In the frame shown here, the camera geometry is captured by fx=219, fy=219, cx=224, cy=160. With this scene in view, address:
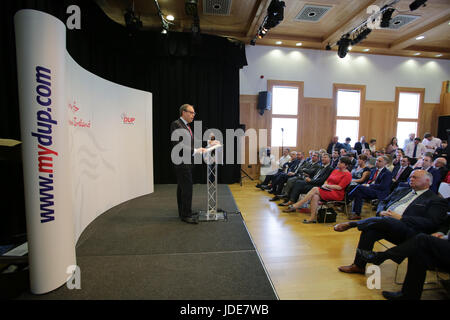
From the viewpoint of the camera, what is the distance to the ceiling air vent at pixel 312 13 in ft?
18.7

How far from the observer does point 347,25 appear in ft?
21.0

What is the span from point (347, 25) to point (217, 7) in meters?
3.84

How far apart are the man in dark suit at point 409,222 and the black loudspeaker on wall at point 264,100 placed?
545 centimetres

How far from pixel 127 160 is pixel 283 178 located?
3.56m

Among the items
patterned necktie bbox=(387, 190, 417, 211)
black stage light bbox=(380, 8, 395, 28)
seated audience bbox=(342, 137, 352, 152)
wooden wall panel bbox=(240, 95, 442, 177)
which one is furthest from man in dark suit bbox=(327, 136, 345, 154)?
patterned necktie bbox=(387, 190, 417, 211)

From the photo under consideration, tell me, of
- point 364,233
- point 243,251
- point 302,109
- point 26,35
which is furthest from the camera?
point 302,109

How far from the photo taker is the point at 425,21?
636cm

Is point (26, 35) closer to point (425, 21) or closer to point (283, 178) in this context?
point (283, 178)

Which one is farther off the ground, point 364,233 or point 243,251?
point 364,233

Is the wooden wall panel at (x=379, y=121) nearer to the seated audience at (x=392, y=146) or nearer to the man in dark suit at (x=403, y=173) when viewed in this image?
the seated audience at (x=392, y=146)

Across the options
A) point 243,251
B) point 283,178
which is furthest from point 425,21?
point 243,251

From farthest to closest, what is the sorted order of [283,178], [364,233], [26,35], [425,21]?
1. [425,21]
2. [283,178]
3. [364,233]
4. [26,35]

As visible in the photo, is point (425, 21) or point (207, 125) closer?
point (425, 21)

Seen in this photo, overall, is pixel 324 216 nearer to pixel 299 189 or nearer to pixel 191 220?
pixel 299 189
